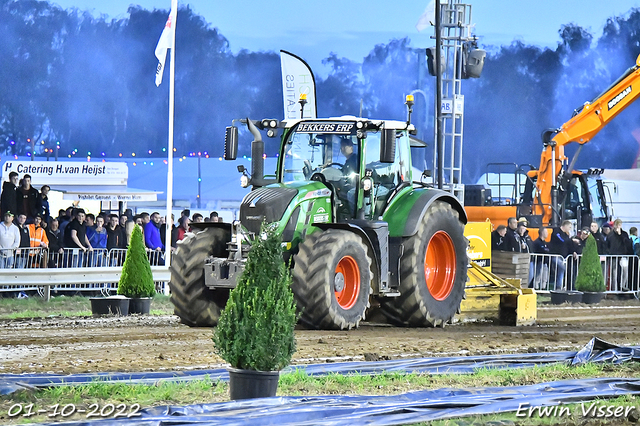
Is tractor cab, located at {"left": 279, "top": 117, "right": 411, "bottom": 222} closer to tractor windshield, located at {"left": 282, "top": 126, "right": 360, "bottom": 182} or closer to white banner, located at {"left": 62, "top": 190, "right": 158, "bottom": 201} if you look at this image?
tractor windshield, located at {"left": 282, "top": 126, "right": 360, "bottom": 182}

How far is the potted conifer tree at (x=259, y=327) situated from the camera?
20.6ft

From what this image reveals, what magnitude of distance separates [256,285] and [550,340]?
592 centimetres

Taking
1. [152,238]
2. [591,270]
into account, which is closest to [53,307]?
[152,238]

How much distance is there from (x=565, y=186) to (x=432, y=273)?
505 inches

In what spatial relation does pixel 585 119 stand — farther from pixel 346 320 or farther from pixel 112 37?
pixel 112 37

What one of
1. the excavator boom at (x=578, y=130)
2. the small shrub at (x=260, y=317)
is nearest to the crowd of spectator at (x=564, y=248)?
the excavator boom at (x=578, y=130)

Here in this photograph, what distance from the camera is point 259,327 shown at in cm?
627

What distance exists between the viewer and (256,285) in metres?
Result: 6.43

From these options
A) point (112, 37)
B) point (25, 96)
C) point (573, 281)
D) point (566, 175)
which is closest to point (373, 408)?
point (573, 281)

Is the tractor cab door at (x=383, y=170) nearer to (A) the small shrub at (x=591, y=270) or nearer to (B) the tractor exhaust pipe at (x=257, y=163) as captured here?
(B) the tractor exhaust pipe at (x=257, y=163)

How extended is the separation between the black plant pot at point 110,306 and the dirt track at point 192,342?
86cm

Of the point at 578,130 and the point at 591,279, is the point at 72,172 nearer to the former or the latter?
the point at 578,130

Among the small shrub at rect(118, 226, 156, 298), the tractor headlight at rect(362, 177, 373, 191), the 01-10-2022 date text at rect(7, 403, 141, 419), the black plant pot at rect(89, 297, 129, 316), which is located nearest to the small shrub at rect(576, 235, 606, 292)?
the tractor headlight at rect(362, 177, 373, 191)

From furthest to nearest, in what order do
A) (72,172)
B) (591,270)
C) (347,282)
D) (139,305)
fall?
Answer: (72,172) → (591,270) → (139,305) → (347,282)
